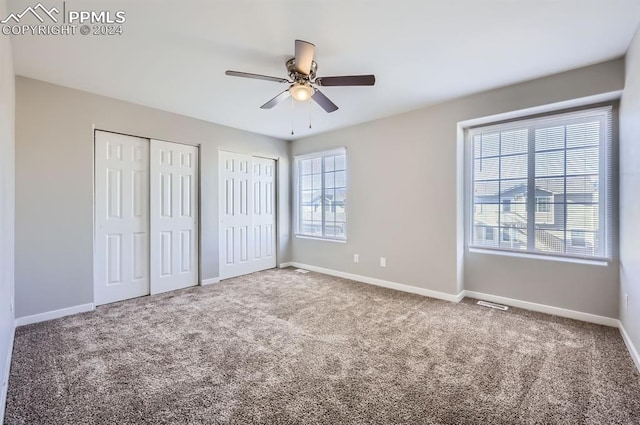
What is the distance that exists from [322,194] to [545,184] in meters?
3.07

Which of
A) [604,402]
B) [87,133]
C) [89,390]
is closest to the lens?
[604,402]

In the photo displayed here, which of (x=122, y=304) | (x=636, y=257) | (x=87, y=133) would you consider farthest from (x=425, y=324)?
(x=87, y=133)

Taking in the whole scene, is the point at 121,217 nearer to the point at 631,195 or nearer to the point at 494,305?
the point at 494,305

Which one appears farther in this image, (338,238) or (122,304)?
(338,238)

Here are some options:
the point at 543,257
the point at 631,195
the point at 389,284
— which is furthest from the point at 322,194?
the point at 631,195

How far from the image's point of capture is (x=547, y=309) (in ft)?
10.0

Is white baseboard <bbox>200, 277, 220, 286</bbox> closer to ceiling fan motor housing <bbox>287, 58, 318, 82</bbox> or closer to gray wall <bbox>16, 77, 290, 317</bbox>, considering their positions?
gray wall <bbox>16, 77, 290, 317</bbox>

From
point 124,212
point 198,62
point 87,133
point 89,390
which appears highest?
point 198,62

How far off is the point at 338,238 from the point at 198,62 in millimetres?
3156

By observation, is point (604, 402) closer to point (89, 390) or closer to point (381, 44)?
point (381, 44)

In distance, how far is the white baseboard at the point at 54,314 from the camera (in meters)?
2.78

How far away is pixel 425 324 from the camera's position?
9.23ft
